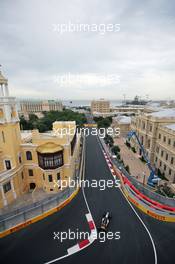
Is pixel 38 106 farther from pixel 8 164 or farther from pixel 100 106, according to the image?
pixel 8 164

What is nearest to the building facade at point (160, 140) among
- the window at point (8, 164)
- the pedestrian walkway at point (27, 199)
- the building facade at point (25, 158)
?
the building facade at point (25, 158)

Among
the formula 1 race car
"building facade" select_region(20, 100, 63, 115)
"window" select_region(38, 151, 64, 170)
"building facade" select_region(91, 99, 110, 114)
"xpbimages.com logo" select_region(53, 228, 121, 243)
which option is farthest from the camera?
"building facade" select_region(20, 100, 63, 115)

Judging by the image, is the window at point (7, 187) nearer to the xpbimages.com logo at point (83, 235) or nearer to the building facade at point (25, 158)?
the building facade at point (25, 158)

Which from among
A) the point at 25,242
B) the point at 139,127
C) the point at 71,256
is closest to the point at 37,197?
the point at 25,242

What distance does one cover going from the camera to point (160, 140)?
34.2 meters

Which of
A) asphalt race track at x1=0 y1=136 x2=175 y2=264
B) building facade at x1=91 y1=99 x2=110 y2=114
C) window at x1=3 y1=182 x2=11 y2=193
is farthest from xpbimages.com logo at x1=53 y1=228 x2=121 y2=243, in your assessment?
building facade at x1=91 y1=99 x2=110 y2=114

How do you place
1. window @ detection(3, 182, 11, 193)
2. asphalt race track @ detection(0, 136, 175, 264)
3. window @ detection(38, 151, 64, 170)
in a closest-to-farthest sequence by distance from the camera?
asphalt race track @ detection(0, 136, 175, 264), window @ detection(3, 182, 11, 193), window @ detection(38, 151, 64, 170)

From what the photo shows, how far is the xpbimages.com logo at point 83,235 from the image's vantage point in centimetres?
1634

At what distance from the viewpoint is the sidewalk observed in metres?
31.9

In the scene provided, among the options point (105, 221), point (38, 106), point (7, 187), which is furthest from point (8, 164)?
point (38, 106)

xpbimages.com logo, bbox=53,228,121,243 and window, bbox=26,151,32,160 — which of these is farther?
window, bbox=26,151,32,160

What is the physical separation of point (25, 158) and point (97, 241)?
17647 mm

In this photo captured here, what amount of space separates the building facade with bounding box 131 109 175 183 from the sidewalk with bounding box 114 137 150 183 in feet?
9.03

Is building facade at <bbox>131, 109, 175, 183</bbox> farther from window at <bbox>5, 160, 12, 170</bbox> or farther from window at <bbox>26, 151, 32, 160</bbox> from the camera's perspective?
window at <bbox>5, 160, 12, 170</bbox>
